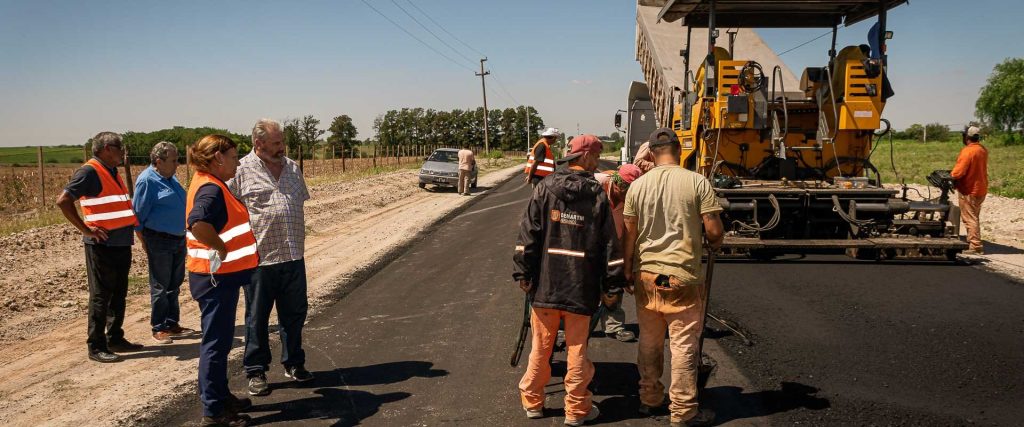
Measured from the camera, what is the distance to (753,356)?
5.12 metres

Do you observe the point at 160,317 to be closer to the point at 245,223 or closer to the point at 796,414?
the point at 245,223

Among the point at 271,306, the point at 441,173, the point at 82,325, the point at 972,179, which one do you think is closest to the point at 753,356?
the point at 271,306

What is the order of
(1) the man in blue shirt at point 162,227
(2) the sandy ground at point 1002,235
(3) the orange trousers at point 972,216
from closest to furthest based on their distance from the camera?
(1) the man in blue shirt at point 162,227, (2) the sandy ground at point 1002,235, (3) the orange trousers at point 972,216

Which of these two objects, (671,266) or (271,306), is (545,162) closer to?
(271,306)

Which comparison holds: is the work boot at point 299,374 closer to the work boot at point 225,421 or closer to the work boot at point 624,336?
the work boot at point 225,421

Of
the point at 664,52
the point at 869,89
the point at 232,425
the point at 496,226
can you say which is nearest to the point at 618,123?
the point at 664,52

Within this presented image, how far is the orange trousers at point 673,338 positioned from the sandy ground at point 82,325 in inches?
119

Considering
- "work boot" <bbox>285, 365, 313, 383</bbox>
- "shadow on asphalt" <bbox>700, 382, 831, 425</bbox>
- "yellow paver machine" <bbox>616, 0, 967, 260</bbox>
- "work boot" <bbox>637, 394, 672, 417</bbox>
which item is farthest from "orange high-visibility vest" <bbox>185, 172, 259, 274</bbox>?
"yellow paver machine" <bbox>616, 0, 967, 260</bbox>

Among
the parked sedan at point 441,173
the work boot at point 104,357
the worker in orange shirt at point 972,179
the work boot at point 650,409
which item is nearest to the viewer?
the work boot at point 650,409

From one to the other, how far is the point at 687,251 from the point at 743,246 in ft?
17.1

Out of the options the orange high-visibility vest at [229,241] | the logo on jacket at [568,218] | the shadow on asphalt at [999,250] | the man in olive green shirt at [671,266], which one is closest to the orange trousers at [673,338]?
the man in olive green shirt at [671,266]

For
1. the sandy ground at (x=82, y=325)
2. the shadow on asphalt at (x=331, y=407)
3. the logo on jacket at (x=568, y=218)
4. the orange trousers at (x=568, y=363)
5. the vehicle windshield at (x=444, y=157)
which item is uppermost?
the vehicle windshield at (x=444, y=157)

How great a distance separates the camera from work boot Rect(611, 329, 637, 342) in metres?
5.66

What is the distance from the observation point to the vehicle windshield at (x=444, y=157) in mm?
24000
